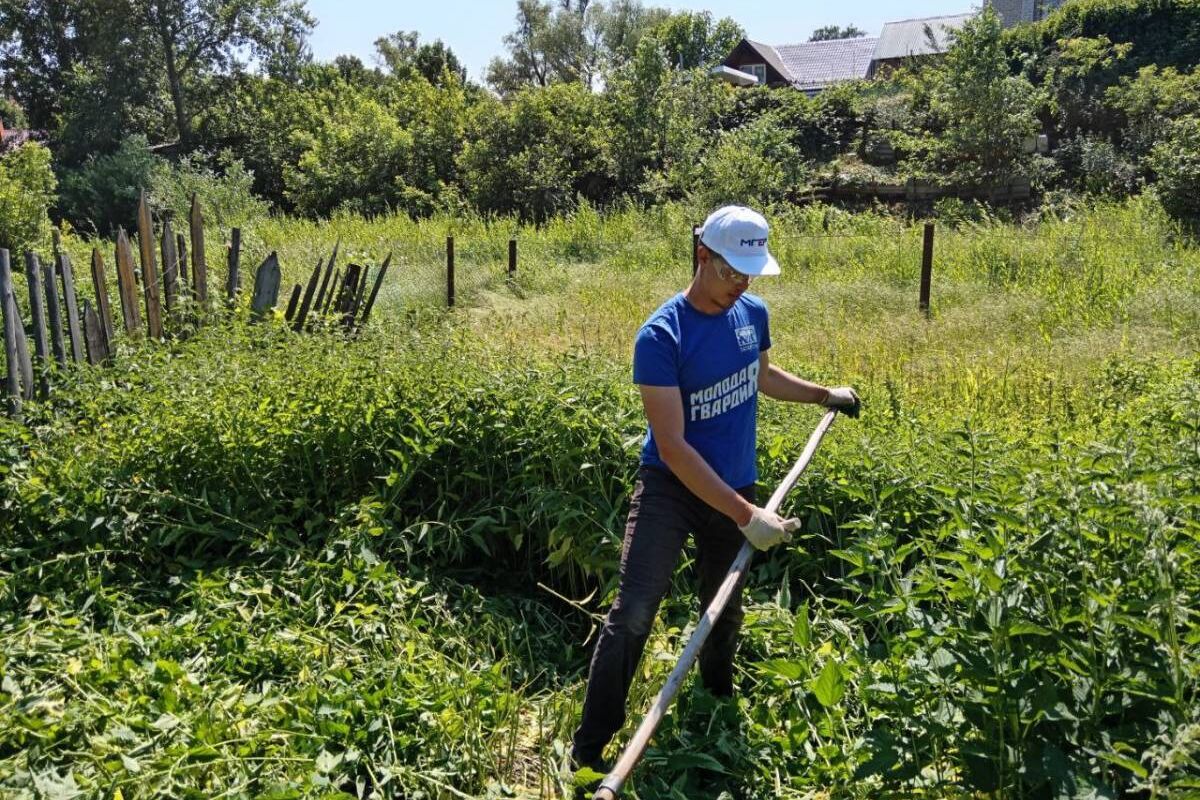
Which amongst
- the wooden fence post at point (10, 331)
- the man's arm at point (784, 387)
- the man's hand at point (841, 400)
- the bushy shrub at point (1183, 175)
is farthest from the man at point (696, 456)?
the bushy shrub at point (1183, 175)

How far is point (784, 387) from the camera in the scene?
11.2ft

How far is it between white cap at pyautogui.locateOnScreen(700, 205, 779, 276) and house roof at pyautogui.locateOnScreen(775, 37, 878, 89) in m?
40.8

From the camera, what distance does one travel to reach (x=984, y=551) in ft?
7.79

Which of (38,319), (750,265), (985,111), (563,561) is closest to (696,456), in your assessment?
(750,265)

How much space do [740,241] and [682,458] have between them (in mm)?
663

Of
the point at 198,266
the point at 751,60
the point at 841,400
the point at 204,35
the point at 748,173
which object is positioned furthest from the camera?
the point at 751,60

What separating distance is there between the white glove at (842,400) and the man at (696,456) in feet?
1.79

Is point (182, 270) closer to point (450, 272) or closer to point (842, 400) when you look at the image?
point (450, 272)

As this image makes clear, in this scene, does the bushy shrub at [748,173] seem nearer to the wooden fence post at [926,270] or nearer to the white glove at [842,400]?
the wooden fence post at [926,270]

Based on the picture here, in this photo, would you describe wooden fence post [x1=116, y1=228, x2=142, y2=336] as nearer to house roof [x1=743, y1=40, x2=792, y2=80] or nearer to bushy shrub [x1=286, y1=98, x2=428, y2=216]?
bushy shrub [x1=286, y1=98, x2=428, y2=216]

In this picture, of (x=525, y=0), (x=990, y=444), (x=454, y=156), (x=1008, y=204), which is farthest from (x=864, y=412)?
(x=525, y=0)

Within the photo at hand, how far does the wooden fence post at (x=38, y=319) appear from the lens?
5.43 metres

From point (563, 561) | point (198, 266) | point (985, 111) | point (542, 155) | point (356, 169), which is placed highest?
point (985, 111)

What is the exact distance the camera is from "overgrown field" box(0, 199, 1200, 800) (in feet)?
7.61
